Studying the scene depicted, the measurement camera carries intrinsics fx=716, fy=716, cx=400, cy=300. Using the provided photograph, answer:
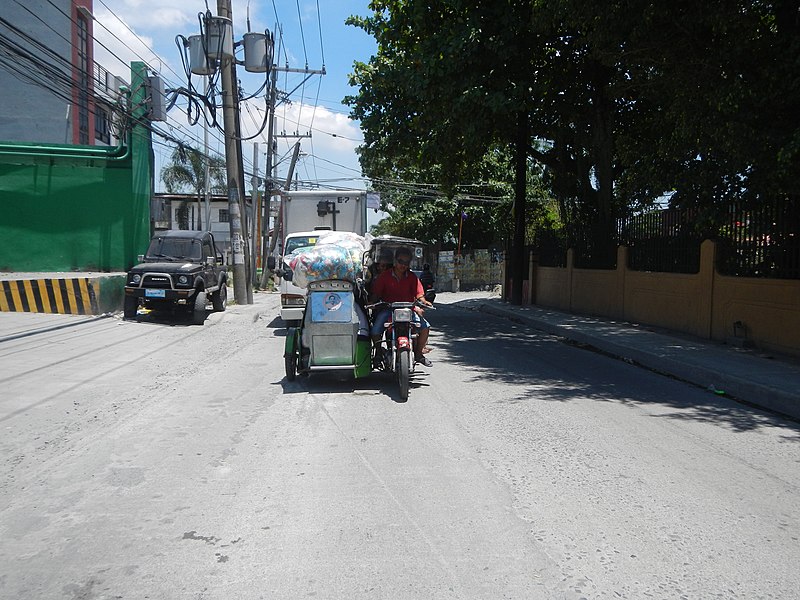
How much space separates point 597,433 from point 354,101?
669 inches

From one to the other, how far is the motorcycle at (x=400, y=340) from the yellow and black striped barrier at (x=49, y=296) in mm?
9896

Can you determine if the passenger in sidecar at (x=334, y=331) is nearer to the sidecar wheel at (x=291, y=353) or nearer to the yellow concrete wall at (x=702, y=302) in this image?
the sidecar wheel at (x=291, y=353)

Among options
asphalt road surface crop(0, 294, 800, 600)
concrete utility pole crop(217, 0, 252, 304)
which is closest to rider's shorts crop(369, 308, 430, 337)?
asphalt road surface crop(0, 294, 800, 600)

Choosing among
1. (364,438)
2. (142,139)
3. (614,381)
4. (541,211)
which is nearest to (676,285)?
(614,381)

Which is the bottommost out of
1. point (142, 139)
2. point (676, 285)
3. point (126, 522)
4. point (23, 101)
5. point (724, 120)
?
point (126, 522)

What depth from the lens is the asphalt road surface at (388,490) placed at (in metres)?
3.88

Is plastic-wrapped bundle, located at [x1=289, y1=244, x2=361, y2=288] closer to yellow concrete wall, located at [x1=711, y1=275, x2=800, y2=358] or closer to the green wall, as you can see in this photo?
yellow concrete wall, located at [x1=711, y1=275, x2=800, y2=358]

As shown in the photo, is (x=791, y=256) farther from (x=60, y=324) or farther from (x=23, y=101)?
(x=23, y=101)

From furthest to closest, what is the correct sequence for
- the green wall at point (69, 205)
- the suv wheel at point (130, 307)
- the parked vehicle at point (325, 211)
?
the parked vehicle at point (325, 211) < the green wall at point (69, 205) < the suv wheel at point (130, 307)

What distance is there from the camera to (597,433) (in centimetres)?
704

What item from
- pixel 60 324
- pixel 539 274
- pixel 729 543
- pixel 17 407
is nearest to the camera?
pixel 729 543

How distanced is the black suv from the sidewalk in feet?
28.2

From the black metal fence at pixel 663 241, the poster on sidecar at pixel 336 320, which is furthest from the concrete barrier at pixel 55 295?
the black metal fence at pixel 663 241

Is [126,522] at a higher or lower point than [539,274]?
lower
